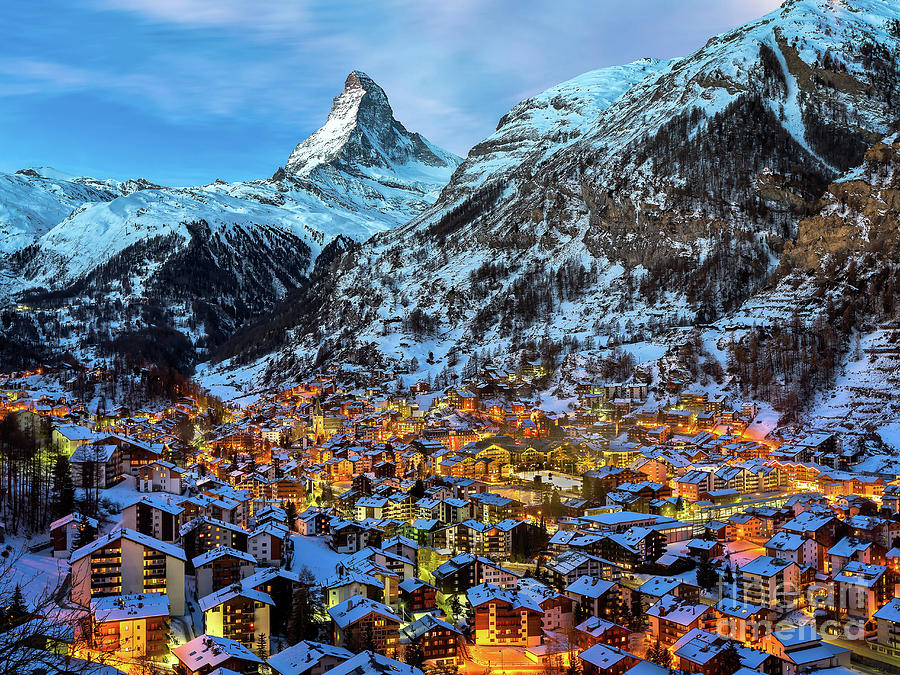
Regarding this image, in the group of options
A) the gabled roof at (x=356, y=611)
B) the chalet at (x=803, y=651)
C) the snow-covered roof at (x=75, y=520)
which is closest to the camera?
the chalet at (x=803, y=651)

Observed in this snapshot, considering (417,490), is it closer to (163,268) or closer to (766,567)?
(766,567)

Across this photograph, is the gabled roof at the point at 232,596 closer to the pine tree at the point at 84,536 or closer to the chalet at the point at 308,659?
the chalet at the point at 308,659

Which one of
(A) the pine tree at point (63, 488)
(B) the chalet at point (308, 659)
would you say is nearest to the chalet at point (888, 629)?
(B) the chalet at point (308, 659)

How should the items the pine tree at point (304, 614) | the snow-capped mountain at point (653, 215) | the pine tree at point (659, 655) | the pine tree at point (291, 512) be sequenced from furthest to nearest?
1. the snow-capped mountain at point (653, 215)
2. the pine tree at point (291, 512)
3. the pine tree at point (304, 614)
4. the pine tree at point (659, 655)

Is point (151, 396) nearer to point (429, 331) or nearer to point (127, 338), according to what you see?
point (429, 331)

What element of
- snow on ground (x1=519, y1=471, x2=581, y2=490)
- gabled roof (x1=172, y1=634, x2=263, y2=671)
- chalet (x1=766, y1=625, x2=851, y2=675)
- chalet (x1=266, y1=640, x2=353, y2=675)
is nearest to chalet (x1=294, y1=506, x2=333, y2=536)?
snow on ground (x1=519, y1=471, x2=581, y2=490)

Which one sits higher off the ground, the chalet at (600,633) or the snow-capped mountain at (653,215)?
the snow-capped mountain at (653,215)
